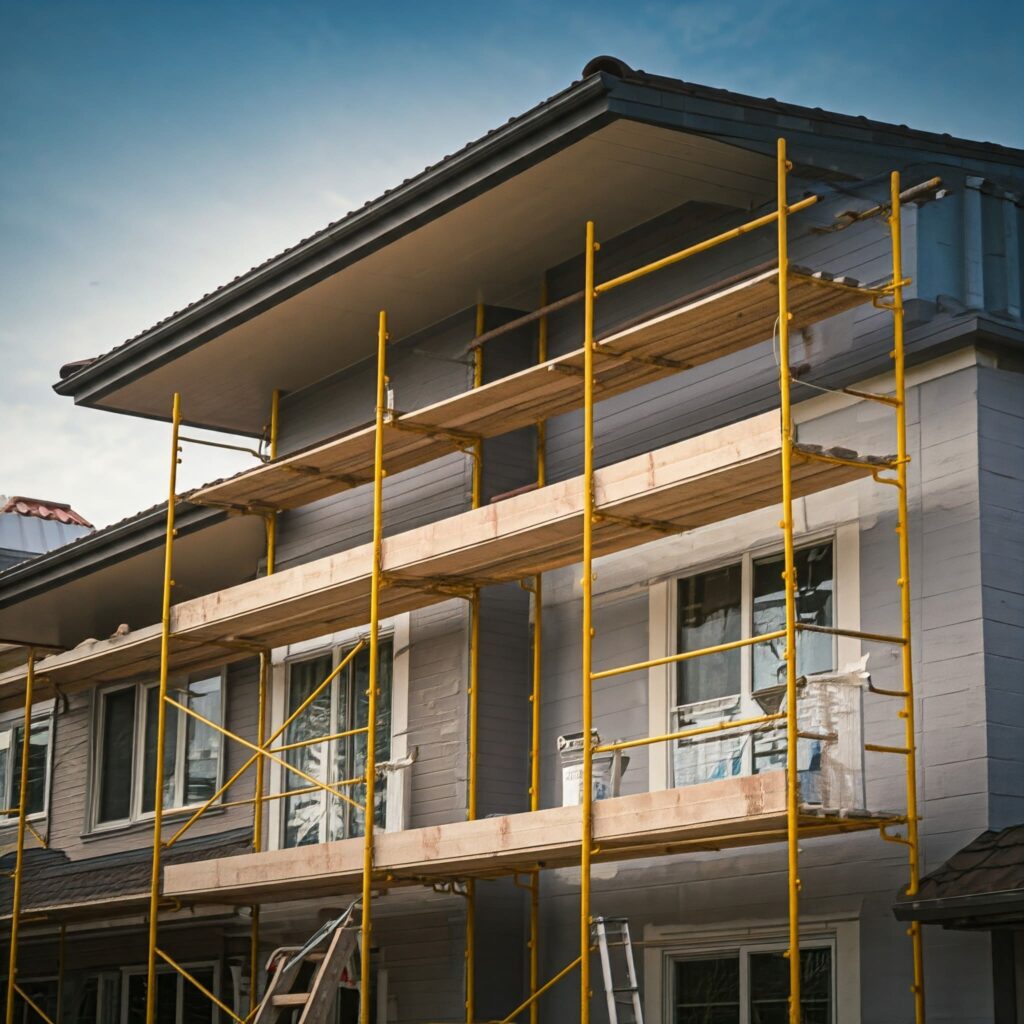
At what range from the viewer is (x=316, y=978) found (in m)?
13.6

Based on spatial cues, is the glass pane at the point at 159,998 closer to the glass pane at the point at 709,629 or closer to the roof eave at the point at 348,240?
the roof eave at the point at 348,240

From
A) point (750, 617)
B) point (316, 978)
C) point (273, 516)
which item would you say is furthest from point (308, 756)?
point (750, 617)

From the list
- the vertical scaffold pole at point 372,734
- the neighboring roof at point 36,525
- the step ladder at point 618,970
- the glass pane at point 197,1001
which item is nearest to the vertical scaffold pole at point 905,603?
the step ladder at point 618,970

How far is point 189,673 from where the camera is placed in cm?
1928

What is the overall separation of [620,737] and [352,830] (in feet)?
10.9

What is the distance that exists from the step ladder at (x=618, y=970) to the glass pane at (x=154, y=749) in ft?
22.9

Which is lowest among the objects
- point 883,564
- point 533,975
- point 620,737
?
point 533,975

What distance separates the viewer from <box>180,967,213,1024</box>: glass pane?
60.0 feet

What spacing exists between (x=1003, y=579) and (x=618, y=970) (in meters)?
4.22

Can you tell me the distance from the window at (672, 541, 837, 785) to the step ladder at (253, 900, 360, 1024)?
2.77 metres

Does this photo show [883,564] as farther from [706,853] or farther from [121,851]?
[121,851]

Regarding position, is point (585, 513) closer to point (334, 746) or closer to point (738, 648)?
point (738, 648)

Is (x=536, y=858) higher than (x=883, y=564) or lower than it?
lower

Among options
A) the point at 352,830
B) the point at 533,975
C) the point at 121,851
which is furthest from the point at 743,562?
the point at 121,851
